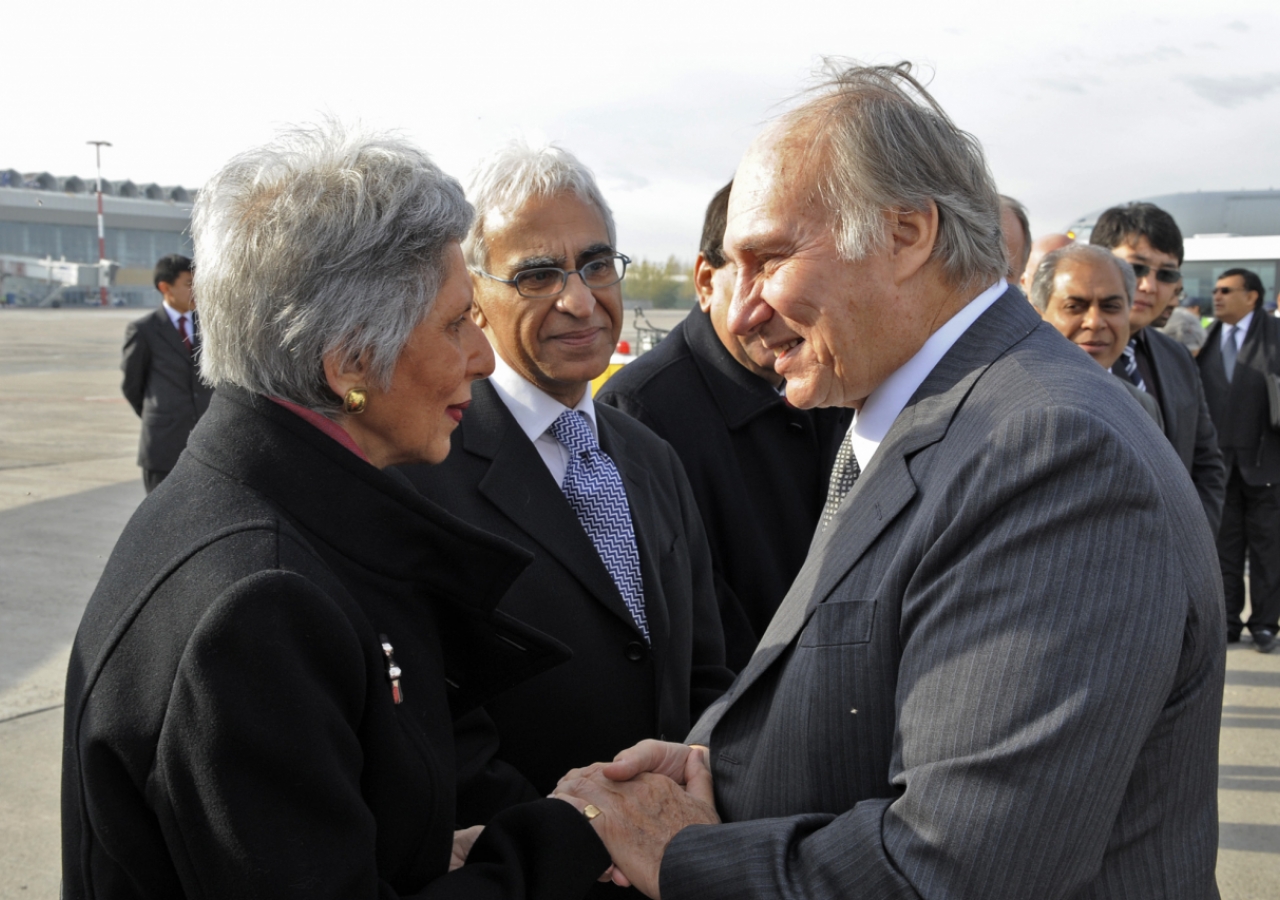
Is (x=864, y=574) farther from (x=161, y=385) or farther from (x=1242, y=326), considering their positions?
(x=161, y=385)

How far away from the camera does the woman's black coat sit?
3.96 feet

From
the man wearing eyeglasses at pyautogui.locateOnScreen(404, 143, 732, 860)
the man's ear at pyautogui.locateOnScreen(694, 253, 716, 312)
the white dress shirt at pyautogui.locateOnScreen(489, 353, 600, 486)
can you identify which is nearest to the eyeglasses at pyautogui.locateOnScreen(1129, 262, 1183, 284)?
the man's ear at pyautogui.locateOnScreen(694, 253, 716, 312)

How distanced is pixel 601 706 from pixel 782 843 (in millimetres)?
789

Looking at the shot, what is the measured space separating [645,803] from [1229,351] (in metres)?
6.41

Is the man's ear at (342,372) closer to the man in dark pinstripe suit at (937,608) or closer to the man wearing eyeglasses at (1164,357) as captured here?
the man in dark pinstripe suit at (937,608)

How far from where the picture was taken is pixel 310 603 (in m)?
1.27

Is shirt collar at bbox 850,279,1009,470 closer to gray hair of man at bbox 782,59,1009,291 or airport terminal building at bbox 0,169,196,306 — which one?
gray hair of man at bbox 782,59,1009,291

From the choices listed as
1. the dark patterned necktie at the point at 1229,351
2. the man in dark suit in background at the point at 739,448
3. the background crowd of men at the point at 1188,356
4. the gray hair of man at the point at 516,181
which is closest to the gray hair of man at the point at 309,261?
the gray hair of man at the point at 516,181

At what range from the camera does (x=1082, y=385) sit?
136cm

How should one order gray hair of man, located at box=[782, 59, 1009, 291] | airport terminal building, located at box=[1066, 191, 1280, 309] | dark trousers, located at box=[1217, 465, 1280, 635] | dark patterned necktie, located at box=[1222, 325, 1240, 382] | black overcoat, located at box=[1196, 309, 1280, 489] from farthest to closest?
airport terminal building, located at box=[1066, 191, 1280, 309], dark patterned necktie, located at box=[1222, 325, 1240, 382], black overcoat, located at box=[1196, 309, 1280, 489], dark trousers, located at box=[1217, 465, 1280, 635], gray hair of man, located at box=[782, 59, 1009, 291]

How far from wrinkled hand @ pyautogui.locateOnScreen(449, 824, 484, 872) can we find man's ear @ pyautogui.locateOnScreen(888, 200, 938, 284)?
1.20 metres

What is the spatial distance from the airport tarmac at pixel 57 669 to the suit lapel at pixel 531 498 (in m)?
2.34

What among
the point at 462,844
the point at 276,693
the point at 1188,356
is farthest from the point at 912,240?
the point at 1188,356

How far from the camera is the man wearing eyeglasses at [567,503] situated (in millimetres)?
2098
